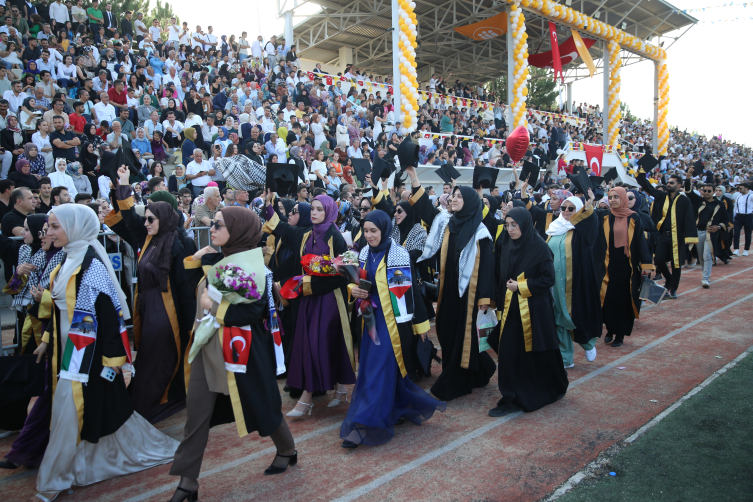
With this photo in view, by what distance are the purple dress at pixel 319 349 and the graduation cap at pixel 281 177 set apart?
1.17 meters

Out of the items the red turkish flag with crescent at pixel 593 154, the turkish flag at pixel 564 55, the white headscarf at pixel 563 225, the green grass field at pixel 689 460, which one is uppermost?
the turkish flag at pixel 564 55

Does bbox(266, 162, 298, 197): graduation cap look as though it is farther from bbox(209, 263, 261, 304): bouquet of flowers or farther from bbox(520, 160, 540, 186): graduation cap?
bbox(520, 160, 540, 186): graduation cap

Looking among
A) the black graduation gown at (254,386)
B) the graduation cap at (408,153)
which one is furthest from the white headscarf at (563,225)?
the black graduation gown at (254,386)

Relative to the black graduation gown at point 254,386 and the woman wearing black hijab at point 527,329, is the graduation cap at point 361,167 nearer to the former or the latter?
the woman wearing black hijab at point 527,329

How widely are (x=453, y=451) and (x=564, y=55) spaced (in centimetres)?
2813

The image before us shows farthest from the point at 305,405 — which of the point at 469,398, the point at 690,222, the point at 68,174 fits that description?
the point at 690,222

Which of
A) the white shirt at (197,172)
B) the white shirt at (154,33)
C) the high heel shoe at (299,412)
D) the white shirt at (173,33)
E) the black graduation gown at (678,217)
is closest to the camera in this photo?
the high heel shoe at (299,412)

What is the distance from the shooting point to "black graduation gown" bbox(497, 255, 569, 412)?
478 cm

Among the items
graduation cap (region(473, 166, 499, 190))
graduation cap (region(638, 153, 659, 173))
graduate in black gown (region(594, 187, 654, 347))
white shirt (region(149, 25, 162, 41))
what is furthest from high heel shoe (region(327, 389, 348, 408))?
white shirt (region(149, 25, 162, 41))

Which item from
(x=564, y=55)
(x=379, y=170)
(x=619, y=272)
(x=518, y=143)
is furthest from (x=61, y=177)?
(x=564, y=55)

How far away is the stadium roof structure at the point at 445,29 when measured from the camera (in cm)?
2466

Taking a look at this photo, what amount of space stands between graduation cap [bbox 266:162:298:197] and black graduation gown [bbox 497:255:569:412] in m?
2.60

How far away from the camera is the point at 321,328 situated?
482 cm

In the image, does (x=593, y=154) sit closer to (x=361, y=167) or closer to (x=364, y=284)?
(x=361, y=167)
